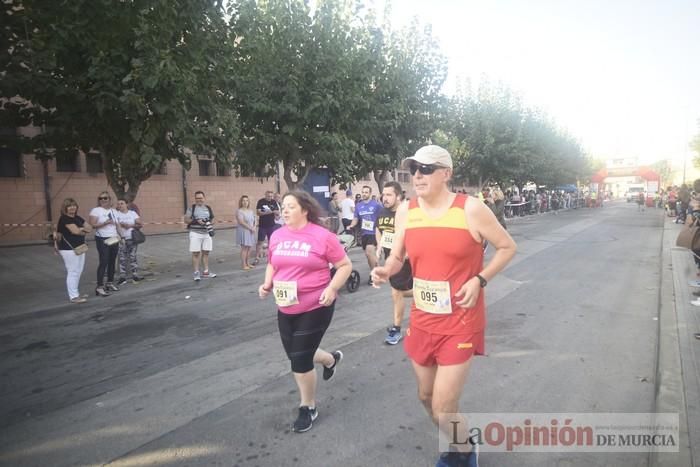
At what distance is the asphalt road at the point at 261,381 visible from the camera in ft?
9.95

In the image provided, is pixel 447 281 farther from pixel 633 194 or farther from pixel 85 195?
pixel 633 194

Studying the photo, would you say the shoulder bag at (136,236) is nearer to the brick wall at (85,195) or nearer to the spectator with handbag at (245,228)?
the spectator with handbag at (245,228)

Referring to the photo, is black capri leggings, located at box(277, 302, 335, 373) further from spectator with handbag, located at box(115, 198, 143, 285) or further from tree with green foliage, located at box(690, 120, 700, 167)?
tree with green foliage, located at box(690, 120, 700, 167)

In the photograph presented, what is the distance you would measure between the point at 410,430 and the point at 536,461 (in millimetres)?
881

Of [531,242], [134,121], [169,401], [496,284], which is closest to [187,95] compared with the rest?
[134,121]

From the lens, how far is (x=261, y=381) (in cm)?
411

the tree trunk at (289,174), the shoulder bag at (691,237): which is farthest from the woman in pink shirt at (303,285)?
the tree trunk at (289,174)

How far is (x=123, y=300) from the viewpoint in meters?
7.68

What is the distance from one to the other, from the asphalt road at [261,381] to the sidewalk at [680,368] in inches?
5.1

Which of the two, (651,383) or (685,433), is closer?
(685,433)

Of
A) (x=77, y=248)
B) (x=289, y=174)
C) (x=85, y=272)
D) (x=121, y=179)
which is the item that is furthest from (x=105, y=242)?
(x=289, y=174)

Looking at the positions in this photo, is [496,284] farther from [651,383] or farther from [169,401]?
[169,401]

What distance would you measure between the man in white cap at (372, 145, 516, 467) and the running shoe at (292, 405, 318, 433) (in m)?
1.07

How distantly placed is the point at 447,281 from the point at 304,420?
5.49 ft
